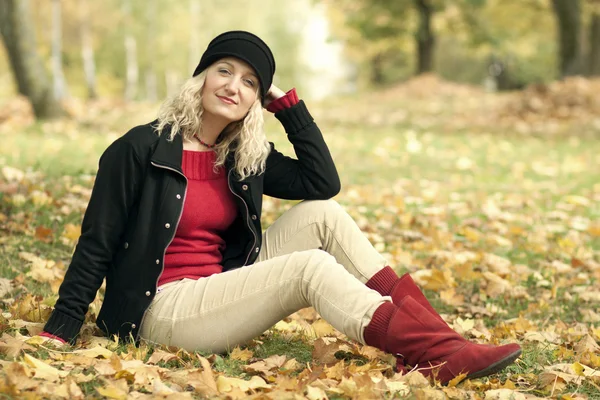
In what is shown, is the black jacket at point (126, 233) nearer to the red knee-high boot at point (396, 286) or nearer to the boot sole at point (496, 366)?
the red knee-high boot at point (396, 286)

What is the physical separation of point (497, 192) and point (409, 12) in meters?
17.1

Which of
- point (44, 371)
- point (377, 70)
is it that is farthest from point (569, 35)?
point (377, 70)

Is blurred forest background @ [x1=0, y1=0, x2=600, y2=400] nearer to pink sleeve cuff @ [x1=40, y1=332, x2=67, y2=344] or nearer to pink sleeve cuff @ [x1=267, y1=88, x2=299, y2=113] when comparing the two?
pink sleeve cuff @ [x1=40, y1=332, x2=67, y2=344]

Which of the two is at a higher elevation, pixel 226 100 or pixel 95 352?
pixel 226 100

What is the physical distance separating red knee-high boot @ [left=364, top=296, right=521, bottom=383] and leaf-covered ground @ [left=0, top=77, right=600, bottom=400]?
83 millimetres

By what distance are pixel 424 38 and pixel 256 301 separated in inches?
814

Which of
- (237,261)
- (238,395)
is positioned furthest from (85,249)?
(238,395)

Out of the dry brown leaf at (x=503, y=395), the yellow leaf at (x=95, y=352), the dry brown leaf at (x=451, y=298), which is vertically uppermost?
the yellow leaf at (x=95, y=352)

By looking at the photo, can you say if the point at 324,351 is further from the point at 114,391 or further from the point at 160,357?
the point at 114,391

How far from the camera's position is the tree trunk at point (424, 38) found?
2211 centimetres

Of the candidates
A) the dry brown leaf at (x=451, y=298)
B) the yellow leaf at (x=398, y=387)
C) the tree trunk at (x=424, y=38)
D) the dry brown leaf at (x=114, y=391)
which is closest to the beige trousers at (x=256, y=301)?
the yellow leaf at (x=398, y=387)

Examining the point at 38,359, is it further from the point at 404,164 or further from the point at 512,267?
the point at 404,164

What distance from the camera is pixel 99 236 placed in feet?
9.41

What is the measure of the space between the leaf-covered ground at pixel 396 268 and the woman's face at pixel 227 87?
1003 mm
